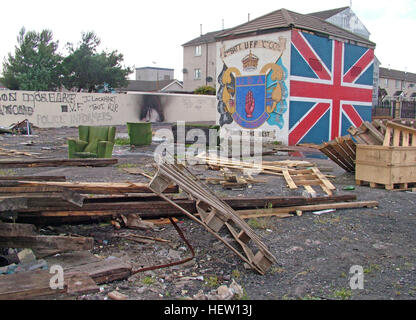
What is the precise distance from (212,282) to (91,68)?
41.3 m

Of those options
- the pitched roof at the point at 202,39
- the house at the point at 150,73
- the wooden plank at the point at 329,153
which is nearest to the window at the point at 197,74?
the pitched roof at the point at 202,39

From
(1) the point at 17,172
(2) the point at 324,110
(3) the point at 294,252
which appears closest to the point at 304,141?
(2) the point at 324,110

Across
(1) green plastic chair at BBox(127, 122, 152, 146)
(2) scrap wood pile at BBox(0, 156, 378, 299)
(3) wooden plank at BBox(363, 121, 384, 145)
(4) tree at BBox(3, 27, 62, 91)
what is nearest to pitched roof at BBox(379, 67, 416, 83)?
(4) tree at BBox(3, 27, 62, 91)

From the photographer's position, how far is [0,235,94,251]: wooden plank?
4070mm

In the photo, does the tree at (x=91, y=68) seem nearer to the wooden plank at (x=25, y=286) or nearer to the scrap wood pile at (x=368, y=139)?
the scrap wood pile at (x=368, y=139)

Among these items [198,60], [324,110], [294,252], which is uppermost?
[198,60]

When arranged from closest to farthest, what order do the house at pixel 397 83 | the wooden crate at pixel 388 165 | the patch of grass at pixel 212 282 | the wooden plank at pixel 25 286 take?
1. the wooden plank at pixel 25 286
2. the patch of grass at pixel 212 282
3. the wooden crate at pixel 388 165
4. the house at pixel 397 83

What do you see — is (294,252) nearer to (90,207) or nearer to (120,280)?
(120,280)

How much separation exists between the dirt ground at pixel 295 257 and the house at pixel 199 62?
42.8 metres

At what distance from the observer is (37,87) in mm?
38531

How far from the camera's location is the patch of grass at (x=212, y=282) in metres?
3.88

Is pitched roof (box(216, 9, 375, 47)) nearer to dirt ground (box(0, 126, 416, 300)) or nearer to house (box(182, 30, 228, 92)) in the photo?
dirt ground (box(0, 126, 416, 300))

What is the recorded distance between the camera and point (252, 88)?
18.5 meters

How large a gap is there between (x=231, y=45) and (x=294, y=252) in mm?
16083
